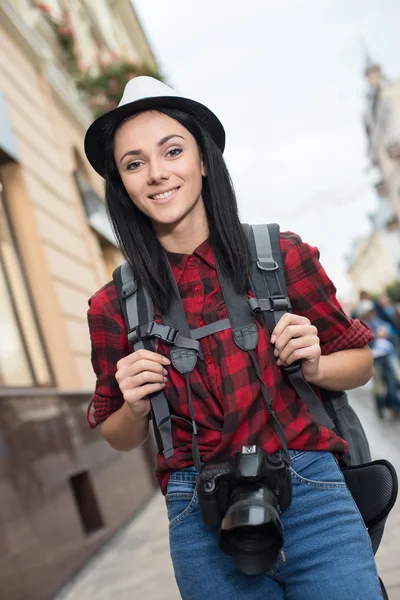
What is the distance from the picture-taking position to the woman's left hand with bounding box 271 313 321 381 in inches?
67.4

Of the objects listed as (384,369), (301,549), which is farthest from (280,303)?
(384,369)

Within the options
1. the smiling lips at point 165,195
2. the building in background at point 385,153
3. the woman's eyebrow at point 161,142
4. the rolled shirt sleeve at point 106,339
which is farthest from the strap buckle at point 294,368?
the building in background at point 385,153

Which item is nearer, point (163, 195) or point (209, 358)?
point (209, 358)

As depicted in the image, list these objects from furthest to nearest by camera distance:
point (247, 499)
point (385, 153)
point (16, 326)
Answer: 1. point (385, 153)
2. point (16, 326)
3. point (247, 499)

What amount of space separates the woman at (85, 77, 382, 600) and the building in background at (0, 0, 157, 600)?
297cm

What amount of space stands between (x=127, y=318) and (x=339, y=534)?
2.33 feet

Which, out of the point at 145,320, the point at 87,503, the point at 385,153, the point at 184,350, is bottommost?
the point at 87,503

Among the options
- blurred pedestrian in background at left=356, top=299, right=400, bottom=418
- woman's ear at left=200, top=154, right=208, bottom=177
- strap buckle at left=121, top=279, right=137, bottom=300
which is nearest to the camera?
strap buckle at left=121, top=279, right=137, bottom=300

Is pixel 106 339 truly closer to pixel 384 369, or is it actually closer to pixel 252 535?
pixel 252 535

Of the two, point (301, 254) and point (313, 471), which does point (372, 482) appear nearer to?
point (313, 471)

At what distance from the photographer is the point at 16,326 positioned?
259 inches

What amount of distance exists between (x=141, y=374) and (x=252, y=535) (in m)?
0.44

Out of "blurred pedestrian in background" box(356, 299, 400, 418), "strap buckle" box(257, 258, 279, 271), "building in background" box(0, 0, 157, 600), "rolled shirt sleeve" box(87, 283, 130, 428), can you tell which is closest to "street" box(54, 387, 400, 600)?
"building in background" box(0, 0, 157, 600)

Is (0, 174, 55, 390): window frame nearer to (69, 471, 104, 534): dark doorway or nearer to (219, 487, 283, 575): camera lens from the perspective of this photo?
(69, 471, 104, 534): dark doorway
